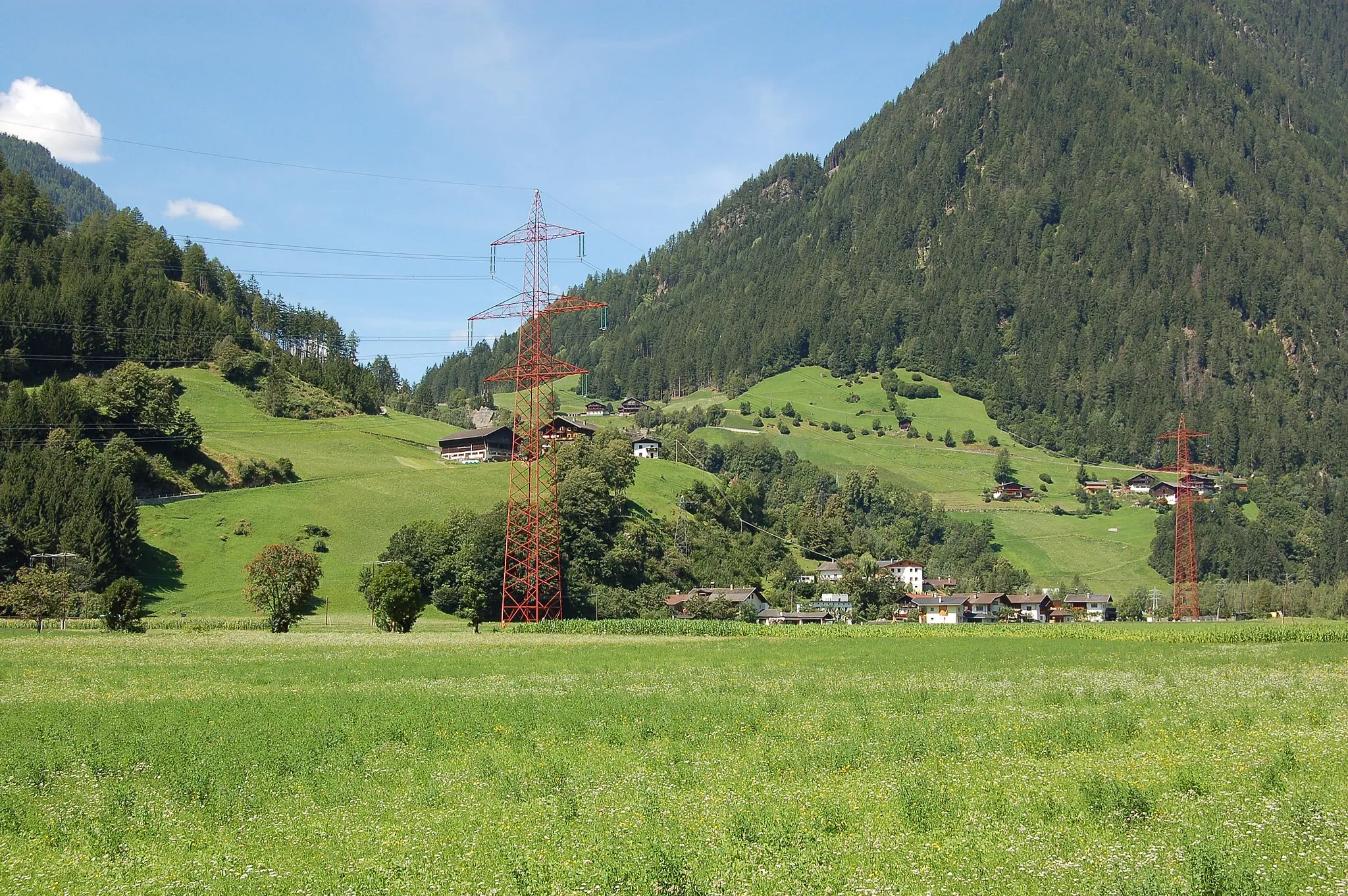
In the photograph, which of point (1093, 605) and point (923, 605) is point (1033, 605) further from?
point (923, 605)

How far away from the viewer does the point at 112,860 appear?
15906 millimetres

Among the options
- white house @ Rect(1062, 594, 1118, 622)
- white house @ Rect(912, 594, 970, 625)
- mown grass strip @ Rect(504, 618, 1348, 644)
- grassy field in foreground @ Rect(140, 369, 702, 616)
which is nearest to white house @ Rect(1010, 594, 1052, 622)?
white house @ Rect(1062, 594, 1118, 622)

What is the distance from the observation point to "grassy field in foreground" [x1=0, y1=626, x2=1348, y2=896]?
14938 millimetres

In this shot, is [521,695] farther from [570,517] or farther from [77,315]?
[77,315]

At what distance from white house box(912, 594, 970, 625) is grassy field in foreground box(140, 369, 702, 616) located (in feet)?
146

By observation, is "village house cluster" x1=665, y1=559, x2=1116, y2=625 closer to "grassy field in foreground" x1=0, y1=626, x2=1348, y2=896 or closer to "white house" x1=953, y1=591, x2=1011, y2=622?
"white house" x1=953, y1=591, x2=1011, y2=622

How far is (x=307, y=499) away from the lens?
131000 mm

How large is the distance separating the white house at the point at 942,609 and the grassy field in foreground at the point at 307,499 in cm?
4437

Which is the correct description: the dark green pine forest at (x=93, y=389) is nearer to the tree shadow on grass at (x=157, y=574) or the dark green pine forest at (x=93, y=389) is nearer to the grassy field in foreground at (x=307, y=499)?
the tree shadow on grass at (x=157, y=574)

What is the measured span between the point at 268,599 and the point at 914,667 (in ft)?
204

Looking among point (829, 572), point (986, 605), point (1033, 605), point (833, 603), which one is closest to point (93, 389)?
point (833, 603)

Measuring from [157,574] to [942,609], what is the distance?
4494 inches

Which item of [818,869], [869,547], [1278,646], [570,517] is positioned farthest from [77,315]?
[818,869]

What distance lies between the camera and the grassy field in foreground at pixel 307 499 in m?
104
